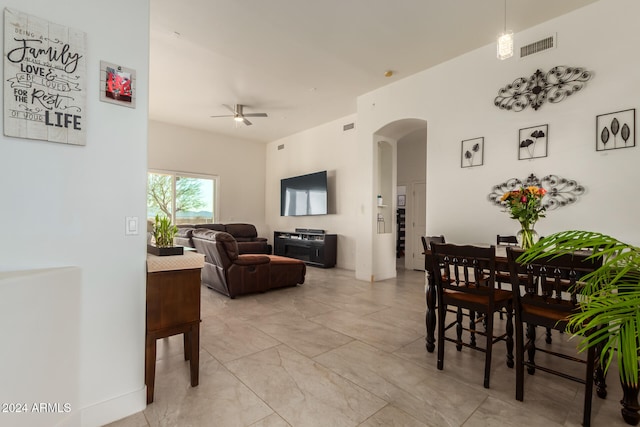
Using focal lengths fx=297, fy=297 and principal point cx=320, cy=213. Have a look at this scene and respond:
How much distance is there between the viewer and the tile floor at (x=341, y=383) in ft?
5.99

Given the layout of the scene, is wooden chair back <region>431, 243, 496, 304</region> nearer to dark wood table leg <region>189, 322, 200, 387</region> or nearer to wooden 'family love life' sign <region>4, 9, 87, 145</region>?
dark wood table leg <region>189, 322, 200, 387</region>

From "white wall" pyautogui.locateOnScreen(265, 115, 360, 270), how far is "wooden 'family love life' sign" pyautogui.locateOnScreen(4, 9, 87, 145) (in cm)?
485

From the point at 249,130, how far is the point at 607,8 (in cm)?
702

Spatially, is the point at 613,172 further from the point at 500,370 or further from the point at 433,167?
the point at 500,370

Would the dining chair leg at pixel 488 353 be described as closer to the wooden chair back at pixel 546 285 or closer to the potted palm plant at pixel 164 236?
the wooden chair back at pixel 546 285

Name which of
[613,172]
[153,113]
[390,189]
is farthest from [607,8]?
[153,113]

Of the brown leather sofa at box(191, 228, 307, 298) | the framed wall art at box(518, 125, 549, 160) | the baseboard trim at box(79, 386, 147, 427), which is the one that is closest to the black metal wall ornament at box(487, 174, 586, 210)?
the framed wall art at box(518, 125, 549, 160)

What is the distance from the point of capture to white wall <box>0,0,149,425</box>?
1568 mm

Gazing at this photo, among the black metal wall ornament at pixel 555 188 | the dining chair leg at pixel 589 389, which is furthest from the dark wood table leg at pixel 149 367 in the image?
the black metal wall ornament at pixel 555 188

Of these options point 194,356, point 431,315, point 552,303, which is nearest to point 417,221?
point 431,315

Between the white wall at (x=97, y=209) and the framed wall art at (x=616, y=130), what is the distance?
426 cm

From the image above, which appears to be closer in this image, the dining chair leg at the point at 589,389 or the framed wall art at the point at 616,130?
the dining chair leg at the point at 589,389

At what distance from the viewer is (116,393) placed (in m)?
1.83

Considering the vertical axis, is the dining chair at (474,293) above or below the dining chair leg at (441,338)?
above
